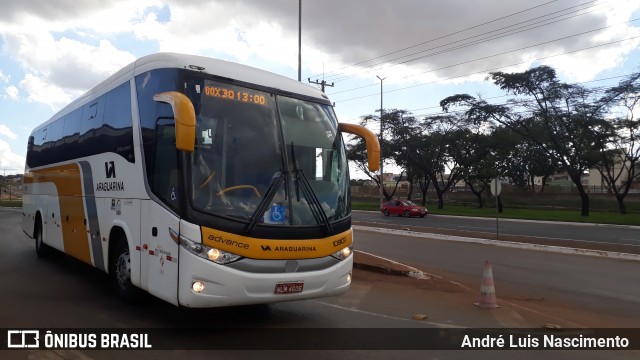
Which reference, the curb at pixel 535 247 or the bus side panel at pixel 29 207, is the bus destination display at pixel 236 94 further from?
the curb at pixel 535 247

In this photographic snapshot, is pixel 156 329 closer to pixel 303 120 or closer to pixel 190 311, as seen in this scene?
pixel 190 311

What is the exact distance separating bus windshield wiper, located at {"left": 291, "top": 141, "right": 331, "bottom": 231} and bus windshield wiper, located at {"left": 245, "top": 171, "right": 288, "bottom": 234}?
0.62 ft

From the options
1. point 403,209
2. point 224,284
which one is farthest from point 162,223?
point 403,209

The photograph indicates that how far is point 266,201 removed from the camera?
6113 mm

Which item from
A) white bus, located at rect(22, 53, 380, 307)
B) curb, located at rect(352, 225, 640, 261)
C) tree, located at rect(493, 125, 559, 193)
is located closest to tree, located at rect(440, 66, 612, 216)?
tree, located at rect(493, 125, 559, 193)

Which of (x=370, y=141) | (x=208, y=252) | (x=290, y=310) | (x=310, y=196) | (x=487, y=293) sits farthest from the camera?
(x=487, y=293)

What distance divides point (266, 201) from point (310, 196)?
2.10 feet

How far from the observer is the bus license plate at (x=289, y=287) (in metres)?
6.07

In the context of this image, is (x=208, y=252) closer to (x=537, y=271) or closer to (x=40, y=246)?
(x=40, y=246)

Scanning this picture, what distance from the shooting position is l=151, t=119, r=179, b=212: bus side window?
6.03 m

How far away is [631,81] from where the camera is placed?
122 ft

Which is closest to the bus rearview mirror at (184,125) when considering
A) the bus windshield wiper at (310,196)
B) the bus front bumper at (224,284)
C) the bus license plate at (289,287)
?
the bus front bumper at (224,284)

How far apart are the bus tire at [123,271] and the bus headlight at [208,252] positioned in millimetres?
2004

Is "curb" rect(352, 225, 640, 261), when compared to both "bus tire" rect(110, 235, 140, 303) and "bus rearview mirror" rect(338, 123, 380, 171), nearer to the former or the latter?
"bus rearview mirror" rect(338, 123, 380, 171)
